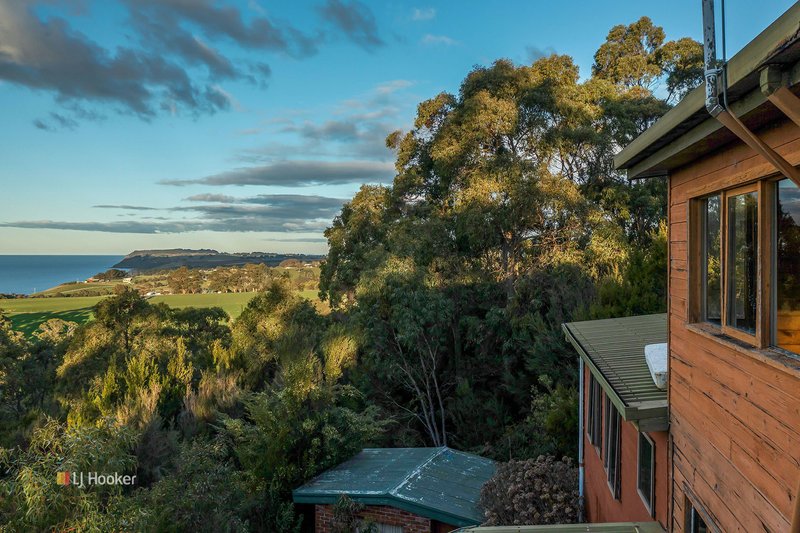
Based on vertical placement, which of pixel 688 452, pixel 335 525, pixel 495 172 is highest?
pixel 495 172

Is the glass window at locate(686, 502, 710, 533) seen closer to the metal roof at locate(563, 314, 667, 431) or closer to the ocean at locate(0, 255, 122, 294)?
the metal roof at locate(563, 314, 667, 431)

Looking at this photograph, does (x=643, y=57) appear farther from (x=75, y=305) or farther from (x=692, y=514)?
(x=75, y=305)

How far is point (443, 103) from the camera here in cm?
2164

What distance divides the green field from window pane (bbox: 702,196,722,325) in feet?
86.9

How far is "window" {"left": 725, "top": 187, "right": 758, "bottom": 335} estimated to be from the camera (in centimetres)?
299

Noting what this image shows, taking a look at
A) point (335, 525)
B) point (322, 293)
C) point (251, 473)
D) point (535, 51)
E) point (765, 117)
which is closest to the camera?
point (765, 117)

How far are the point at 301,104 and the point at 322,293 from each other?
30.2ft

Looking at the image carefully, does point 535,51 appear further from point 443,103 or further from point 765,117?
point 765,117

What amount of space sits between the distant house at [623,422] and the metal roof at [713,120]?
2102 mm

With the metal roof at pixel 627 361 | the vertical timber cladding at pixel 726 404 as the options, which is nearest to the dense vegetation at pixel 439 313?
the metal roof at pixel 627 361

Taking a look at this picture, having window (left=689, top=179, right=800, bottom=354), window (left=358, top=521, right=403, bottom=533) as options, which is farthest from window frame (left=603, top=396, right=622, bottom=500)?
window (left=358, top=521, right=403, bottom=533)

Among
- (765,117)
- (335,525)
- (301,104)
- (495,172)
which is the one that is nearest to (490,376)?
(495,172)

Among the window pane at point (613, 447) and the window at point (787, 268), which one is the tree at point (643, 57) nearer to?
the window pane at point (613, 447)

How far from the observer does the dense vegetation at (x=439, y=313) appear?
1369 centimetres
